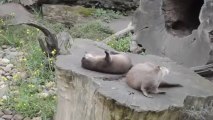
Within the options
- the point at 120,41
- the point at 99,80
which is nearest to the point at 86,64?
the point at 99,80

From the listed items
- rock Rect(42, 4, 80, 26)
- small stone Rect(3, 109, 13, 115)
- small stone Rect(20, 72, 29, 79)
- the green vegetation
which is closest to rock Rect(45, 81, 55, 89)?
the green vegetation

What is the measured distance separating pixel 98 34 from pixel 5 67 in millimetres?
1704

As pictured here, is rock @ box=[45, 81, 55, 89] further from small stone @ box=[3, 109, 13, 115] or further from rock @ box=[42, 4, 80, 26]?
rock @ box=[42, 4, 80, 26]

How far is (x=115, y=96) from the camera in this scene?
349 centimetres

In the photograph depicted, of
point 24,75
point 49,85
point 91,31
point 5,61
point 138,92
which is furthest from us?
point 91,31

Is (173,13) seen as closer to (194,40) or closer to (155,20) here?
(155,20)

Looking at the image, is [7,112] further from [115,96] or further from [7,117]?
[115,96]

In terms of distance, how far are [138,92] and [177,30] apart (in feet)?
7.72

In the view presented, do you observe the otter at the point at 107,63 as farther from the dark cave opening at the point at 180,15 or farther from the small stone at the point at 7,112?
the dark cave opening at the point at 180,15

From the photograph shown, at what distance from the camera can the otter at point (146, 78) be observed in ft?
12.0

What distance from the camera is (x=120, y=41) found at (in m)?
6.52

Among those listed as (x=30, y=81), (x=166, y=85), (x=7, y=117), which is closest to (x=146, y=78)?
(x=166, y=85)

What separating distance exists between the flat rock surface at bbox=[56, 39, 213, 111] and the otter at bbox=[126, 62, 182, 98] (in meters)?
0.05

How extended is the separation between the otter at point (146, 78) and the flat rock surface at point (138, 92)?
49 millimetres
